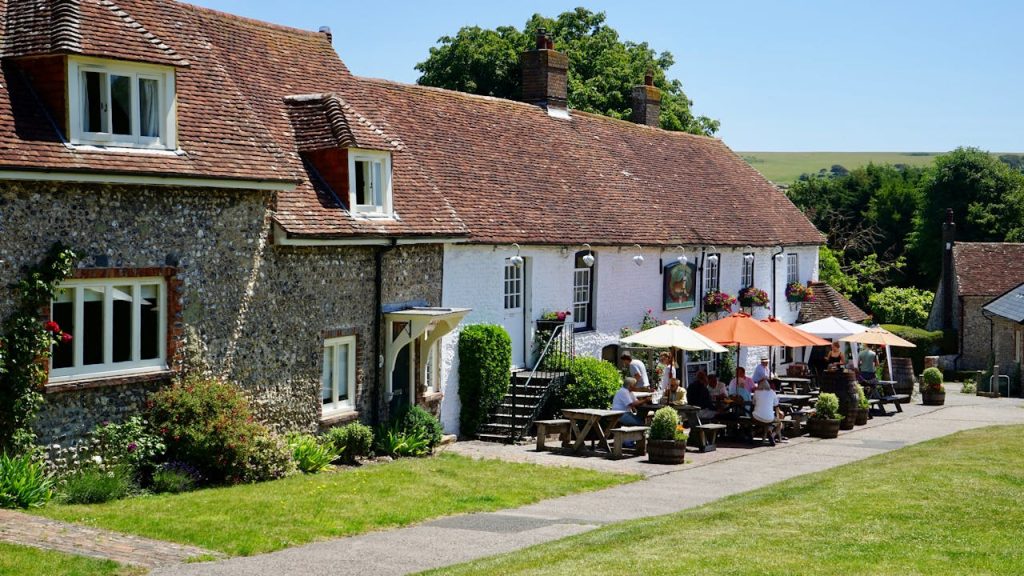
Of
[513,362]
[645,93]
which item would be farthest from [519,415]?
[645,93]

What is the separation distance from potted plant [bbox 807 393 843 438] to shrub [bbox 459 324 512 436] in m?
6.95

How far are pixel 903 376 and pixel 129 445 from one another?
2346 centimetres

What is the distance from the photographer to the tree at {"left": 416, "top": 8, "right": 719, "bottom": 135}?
158 feet

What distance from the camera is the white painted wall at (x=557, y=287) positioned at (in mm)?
23797

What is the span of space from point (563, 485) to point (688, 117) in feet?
118

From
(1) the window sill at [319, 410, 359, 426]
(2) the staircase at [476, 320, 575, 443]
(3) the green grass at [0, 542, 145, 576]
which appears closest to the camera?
(3) the green grass at [0, 542, 145, 576]

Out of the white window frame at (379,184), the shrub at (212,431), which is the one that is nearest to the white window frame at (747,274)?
the white window frame at (379,184)

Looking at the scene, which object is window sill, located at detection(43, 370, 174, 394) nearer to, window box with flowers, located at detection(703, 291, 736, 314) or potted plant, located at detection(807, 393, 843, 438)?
potted plant, located at detection(807, 393, 843, 438)

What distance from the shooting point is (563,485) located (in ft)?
62.0

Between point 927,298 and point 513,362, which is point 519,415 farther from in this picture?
point 927,298

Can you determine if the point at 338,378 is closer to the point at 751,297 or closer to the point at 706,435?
the point at 706,435

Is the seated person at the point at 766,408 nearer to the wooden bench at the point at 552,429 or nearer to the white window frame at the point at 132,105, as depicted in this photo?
the wooden bench at the point at 552,429

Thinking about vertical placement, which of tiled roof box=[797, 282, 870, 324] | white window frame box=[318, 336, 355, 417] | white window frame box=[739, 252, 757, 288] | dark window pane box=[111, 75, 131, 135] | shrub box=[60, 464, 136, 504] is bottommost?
shrub box=[60, 464, 136, 504]

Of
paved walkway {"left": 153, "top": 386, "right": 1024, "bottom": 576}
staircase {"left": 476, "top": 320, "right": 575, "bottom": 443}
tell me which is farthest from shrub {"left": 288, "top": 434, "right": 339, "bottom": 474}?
staircase {"left": 476, "top": 320, "right": 575, "bottom": 443}
